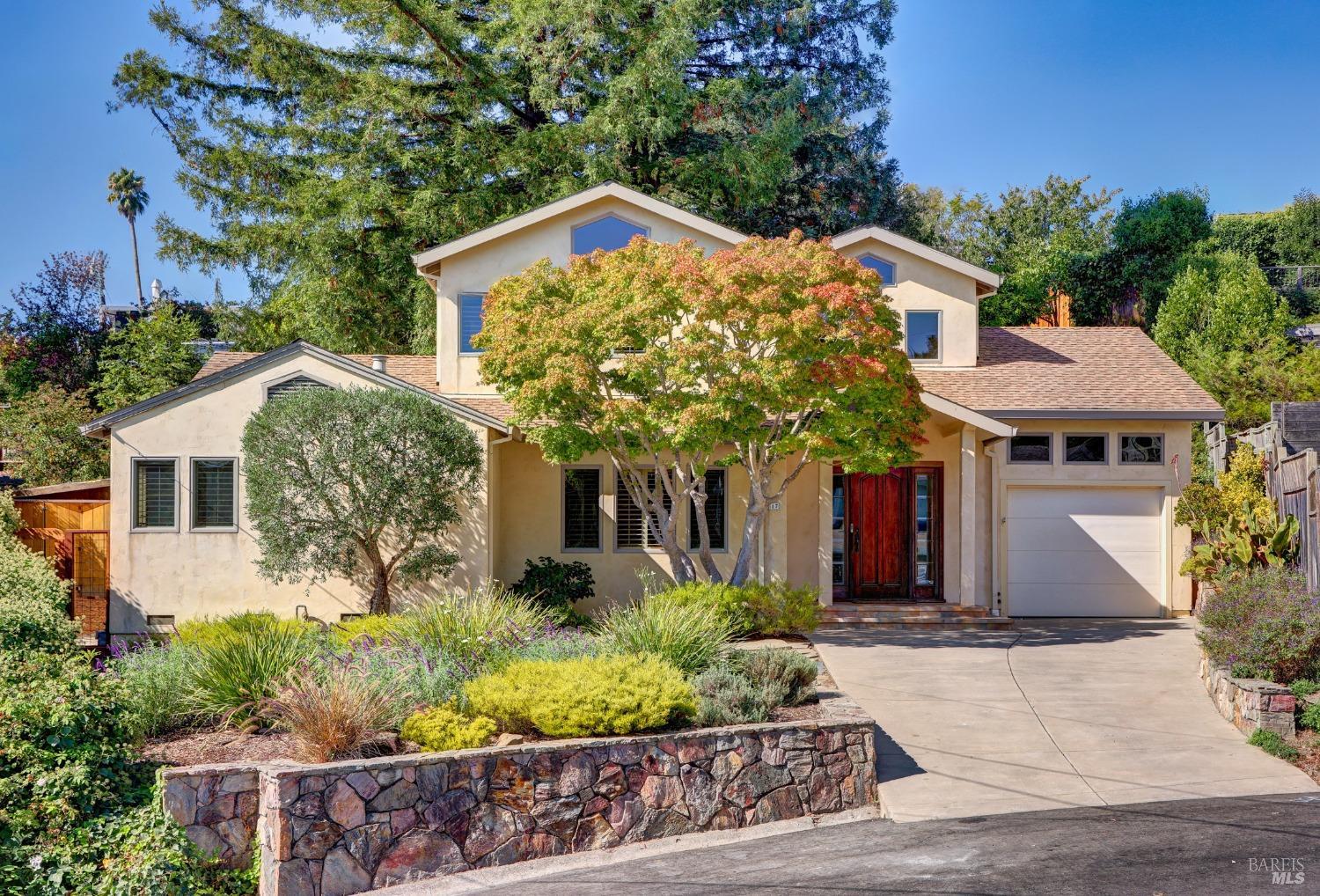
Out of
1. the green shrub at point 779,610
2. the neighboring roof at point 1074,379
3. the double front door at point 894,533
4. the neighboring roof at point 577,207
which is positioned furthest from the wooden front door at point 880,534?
the neighboring roof at point 577,207

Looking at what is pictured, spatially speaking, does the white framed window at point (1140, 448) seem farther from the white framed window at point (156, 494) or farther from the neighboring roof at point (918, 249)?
the white framed window at point (156, 494)

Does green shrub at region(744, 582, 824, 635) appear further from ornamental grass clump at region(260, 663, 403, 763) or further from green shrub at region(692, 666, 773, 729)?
ornamental grass clump at region(260, 663, 403, 763)

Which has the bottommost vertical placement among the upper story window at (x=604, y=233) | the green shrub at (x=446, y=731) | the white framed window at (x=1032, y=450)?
the green shrub at (x=446, y=731)

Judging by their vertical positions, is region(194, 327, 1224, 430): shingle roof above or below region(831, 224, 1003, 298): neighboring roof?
below

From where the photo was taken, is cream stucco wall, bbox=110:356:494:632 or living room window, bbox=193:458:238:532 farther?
living room window, bbox=193:458:238:532

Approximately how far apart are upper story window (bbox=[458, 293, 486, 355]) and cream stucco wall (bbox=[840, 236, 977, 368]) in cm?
637

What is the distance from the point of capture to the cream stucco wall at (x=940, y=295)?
61.4ft

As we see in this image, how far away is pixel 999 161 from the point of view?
36.6 metres

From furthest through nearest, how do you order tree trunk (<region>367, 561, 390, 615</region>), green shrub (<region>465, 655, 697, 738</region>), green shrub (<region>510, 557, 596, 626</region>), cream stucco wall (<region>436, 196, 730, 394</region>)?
cream stucco wall (<region>436, 196, 730, 394</region>) → green shrub (<region>510, 557, 596, 626</region>) → tree trunk (<region>367, 561, 390, 615</region>) → green shrub (<region>465, 655, 697, 738</region>)

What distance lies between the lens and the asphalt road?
675cm

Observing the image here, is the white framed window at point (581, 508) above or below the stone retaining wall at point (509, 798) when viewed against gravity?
above

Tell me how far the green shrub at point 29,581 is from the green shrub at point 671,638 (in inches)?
238

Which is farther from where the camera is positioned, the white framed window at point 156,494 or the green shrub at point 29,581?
the white framed window at point 156,494

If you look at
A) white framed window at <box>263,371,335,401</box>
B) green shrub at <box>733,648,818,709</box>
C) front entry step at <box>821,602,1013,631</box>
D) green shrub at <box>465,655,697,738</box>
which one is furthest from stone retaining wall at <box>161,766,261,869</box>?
front entry step at <box>821,602,1013,631</box>
